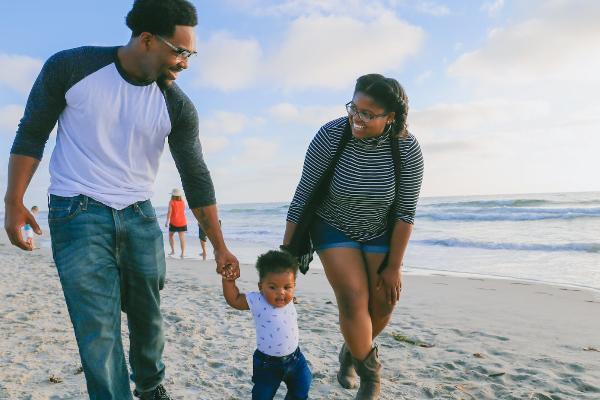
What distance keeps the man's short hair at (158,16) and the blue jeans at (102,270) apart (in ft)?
2.86

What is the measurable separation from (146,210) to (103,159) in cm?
37

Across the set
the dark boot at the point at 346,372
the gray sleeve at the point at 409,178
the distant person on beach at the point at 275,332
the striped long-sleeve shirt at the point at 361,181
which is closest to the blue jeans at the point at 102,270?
the distant person on beach at the point at 275,332

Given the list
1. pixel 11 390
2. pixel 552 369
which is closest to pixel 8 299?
pixel 11 390

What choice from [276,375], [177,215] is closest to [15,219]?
[276,375]

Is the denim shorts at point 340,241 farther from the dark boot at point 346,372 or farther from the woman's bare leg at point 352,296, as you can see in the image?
the dark boot at point 346,372

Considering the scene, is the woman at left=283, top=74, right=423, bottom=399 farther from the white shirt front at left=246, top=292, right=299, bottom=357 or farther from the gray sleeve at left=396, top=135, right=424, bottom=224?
the white shirt front at left=246, top=292, right=299, bottom=357

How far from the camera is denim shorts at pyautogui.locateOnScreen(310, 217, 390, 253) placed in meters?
3.55

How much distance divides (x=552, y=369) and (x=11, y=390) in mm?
4139

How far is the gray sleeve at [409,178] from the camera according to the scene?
3.44 metres

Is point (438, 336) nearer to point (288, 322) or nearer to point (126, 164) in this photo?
point (288, 322)

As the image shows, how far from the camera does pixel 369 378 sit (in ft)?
11.3

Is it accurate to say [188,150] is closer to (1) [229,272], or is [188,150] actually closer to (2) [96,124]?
(2) [96,124]

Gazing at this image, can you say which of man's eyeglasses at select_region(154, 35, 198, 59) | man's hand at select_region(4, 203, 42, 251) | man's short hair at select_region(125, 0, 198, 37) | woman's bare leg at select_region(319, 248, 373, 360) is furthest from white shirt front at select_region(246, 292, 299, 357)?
man's short hair at select_region(125, 0, 198, 37)

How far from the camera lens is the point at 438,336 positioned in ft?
17.7
